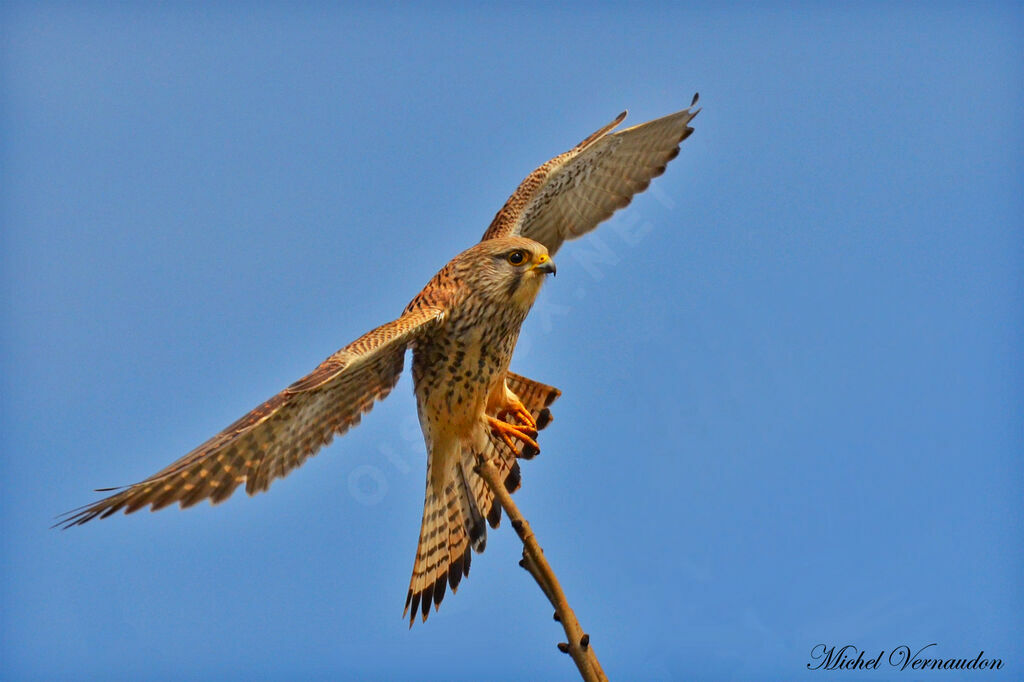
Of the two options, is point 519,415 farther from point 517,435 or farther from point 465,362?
point 465,362

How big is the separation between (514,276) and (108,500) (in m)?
1.59

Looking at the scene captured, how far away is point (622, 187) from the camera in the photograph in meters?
4.83

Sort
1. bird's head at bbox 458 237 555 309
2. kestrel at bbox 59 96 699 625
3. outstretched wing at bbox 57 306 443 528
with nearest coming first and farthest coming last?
outstretched wing at bbox 57 306 443 528 < kestrel at bbox 59 96 699 625 < bird's head at bbox 458 237 555 309

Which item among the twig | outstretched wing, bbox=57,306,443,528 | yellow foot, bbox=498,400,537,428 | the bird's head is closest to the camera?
the twig

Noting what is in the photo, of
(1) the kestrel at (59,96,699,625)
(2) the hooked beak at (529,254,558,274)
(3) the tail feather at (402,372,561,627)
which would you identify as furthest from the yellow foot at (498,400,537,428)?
(2) the hooked beak at (529,254,558,274)

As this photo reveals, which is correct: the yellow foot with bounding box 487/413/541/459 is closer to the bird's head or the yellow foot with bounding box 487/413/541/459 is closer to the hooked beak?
the bird's head

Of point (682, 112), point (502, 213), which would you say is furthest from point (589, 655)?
point (682, 112)

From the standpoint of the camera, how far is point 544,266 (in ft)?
12.5

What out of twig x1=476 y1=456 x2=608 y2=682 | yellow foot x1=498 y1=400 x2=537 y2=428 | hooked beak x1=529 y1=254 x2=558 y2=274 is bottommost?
twig x1=476 y1=456 x2=608 y2=682

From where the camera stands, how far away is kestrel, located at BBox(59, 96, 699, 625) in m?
3.45

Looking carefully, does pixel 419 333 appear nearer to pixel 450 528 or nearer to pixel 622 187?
pixel 450 528

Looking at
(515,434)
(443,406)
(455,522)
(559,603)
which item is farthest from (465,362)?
(559,603)

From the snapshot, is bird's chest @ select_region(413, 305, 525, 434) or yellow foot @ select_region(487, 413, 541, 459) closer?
bird's chest @ select_region(413, 305, 525, 434)

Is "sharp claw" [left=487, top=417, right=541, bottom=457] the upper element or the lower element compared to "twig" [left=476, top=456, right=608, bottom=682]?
upper
